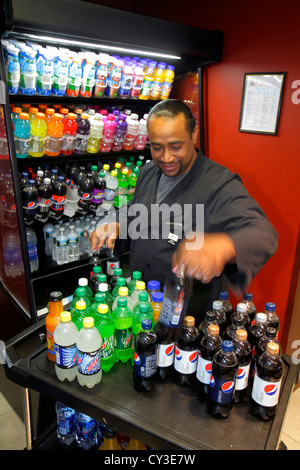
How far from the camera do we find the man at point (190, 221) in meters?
1.42

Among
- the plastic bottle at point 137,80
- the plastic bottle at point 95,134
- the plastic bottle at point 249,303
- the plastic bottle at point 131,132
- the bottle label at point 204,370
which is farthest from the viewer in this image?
the plastic bottle at point 131,132

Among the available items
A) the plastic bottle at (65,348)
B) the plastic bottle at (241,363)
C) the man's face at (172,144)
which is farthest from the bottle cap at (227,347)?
the man's face at (172,144)

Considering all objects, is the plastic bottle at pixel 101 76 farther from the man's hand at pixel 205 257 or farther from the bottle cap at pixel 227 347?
the bottle cap at pixel 227 347

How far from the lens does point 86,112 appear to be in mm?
2973

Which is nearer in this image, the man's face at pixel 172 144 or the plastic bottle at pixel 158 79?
the man's face at pixel 172 144

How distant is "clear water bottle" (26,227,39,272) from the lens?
287cm

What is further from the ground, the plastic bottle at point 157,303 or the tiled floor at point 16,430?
the plastic bottle at point 157,303

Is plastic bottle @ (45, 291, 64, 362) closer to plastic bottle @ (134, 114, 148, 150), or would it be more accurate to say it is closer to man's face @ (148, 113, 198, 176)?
man's face @ (148, 113, 198, 176)

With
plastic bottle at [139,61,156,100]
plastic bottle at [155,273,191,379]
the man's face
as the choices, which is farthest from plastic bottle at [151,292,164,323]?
plastic bottle at [139,61,156,100]

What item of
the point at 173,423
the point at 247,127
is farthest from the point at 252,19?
the point at 173,423

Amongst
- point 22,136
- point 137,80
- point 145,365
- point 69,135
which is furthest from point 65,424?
point 137,80

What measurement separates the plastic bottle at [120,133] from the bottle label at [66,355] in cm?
219

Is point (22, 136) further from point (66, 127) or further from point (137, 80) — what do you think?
point (137, 80)

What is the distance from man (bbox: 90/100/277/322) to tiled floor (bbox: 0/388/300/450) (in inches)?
55.5
